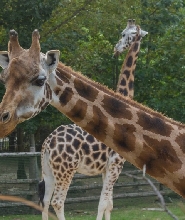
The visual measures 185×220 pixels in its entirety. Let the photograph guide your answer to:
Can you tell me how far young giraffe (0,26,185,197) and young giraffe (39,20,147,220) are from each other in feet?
16.6

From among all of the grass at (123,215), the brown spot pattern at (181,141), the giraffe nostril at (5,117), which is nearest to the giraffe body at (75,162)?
the grass at (123,215)

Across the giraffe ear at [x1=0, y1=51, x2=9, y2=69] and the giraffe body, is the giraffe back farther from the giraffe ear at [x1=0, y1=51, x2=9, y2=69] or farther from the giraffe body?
the giraffe ear at [x1=0, y1=51, x2=9, y2=69]

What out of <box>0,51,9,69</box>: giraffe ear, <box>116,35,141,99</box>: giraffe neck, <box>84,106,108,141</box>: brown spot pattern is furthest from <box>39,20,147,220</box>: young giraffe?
<box>84,106,108,141</box>: brown spot pattern

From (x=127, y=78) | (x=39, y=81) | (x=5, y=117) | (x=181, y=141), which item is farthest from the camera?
(x=127, y=78)

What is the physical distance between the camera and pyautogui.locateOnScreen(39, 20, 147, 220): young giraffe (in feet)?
31.1

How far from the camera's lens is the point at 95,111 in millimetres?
4105

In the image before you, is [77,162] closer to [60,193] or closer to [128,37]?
[60,193]

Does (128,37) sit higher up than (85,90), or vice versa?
(128,37)

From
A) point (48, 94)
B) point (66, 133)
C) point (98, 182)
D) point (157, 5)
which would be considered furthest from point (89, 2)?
point (48, 94)

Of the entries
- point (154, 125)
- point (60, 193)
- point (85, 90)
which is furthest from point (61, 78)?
point (60, 193)

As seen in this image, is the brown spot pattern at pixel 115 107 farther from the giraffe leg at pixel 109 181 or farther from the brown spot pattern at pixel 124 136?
the giraffe leg at pixel 109 181

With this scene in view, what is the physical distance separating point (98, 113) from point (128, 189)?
9438 mm

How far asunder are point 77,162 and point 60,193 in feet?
1.77

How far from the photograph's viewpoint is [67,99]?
4.33m
